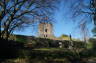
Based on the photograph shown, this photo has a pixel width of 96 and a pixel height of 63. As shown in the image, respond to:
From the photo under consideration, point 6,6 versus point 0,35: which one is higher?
point 6,6

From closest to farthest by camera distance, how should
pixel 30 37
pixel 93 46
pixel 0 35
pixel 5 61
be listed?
1. pixel 5 61
2. pixel 0 35
3. pixel 93 46
4. pixel 30 37

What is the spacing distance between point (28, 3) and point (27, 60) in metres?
11.3

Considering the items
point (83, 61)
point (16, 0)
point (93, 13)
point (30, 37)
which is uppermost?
point (16, 0)

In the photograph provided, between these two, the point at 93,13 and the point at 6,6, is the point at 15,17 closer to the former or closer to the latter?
the point at 6,6

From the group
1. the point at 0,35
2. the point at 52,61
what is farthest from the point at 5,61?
the point at 0,35

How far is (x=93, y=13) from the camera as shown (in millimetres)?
26844

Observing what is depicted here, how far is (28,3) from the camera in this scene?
27938 mm

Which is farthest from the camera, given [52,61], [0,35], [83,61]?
[0,35]

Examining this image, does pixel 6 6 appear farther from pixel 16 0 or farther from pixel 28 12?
pixel 28 12

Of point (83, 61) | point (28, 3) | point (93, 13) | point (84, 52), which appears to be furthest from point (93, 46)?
point (28, 3)

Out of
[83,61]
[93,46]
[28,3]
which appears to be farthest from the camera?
[93,46]

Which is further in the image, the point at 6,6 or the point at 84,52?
the point at 84,52

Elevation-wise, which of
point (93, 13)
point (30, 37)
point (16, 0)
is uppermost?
point (16, 0)

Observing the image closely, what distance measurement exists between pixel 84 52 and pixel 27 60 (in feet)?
39.2
